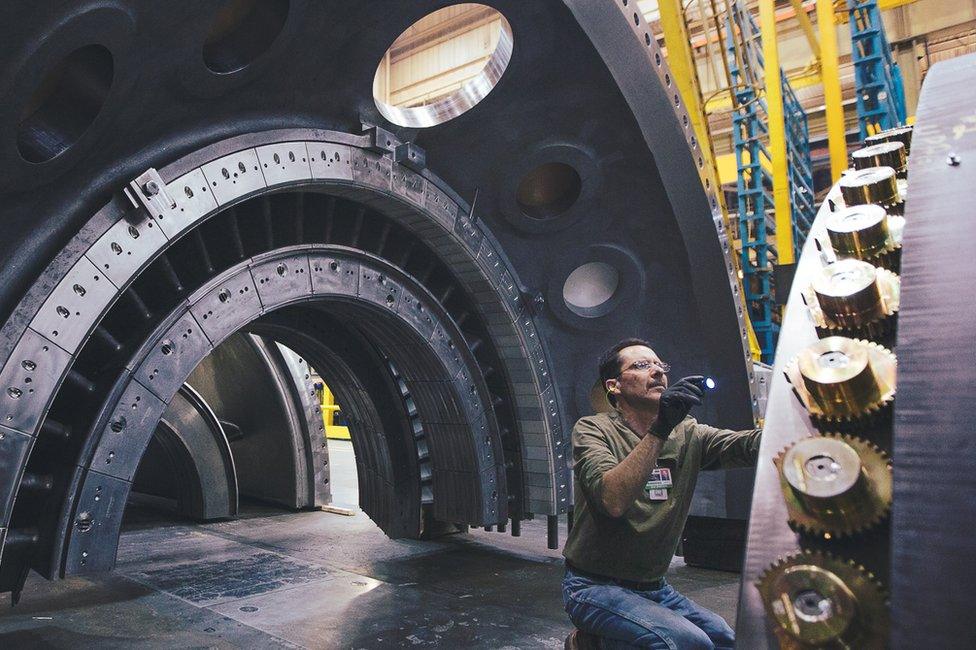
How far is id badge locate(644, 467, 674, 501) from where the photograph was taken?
7.18 ft

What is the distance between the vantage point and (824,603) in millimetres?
1217

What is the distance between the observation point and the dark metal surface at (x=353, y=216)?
2.77 meters

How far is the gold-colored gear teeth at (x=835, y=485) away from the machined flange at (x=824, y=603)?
59 mm

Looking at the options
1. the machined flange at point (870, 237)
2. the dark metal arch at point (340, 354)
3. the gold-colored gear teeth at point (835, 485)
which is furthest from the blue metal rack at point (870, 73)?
the gold-colored gear teeth at point (835, 485)

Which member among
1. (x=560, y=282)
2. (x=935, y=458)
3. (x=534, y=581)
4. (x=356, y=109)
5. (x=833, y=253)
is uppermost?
(x=356, y=109)

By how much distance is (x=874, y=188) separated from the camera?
184 centimetres

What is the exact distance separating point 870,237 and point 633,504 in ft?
3.18

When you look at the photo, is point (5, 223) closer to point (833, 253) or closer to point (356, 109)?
point (356, 109)

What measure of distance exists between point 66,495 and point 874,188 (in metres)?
3.07

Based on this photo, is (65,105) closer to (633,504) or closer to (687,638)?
(633,504)

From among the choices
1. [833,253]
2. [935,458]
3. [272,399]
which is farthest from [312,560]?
[935,458]

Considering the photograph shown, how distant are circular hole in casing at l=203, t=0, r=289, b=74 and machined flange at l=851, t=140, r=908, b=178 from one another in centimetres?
239

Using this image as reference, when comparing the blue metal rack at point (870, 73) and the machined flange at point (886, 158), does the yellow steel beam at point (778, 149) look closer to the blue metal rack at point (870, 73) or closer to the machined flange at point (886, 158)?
the blue metal rack at point (870, 73)

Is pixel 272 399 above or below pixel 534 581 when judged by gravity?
above
